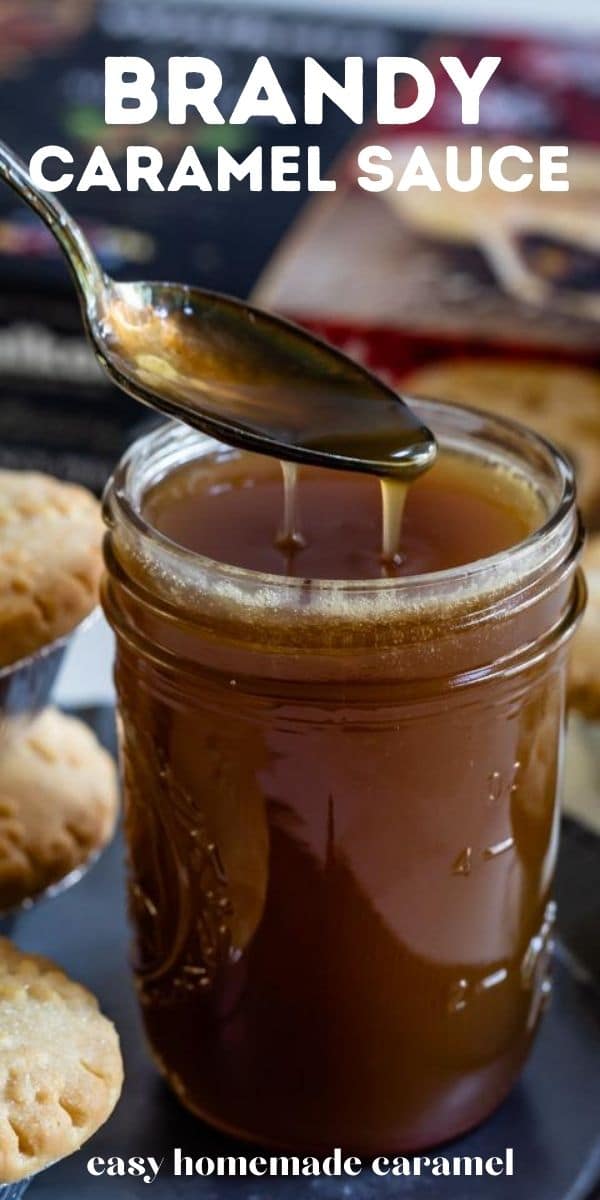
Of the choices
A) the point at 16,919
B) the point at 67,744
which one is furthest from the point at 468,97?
the point at 16,919

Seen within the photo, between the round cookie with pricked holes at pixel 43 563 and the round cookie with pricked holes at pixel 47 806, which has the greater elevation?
the round cookie with pricked holes at pixel 43 563

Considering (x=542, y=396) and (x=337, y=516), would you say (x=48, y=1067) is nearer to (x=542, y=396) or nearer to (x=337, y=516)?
(x=337, y=516)

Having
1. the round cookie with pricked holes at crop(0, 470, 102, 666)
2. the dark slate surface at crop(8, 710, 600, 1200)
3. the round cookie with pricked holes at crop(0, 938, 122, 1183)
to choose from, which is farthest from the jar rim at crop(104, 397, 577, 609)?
the dark slate surface at crop(8, 710, 600, 1200)

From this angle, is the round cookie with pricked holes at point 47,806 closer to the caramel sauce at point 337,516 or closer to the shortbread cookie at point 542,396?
the caramel sauce at point 337,516

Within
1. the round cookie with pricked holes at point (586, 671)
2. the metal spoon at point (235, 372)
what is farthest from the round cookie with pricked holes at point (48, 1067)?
the round cookie with pricked holes at point (586, 671)

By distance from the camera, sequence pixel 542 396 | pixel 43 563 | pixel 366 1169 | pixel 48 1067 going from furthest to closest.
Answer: pixel 542 396 → pixel 43 563 → pixel 366 1169 → pixel 48 1067

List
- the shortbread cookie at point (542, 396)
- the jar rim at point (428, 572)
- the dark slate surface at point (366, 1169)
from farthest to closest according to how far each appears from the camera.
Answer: the shortbread cookie at point (542, 396)
the dark slate surface at point (366, 1169)
the jar rim at point (428, 572)

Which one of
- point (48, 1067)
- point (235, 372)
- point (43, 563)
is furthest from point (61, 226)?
point (48, 1067)

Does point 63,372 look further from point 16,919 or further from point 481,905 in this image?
point 481,905
